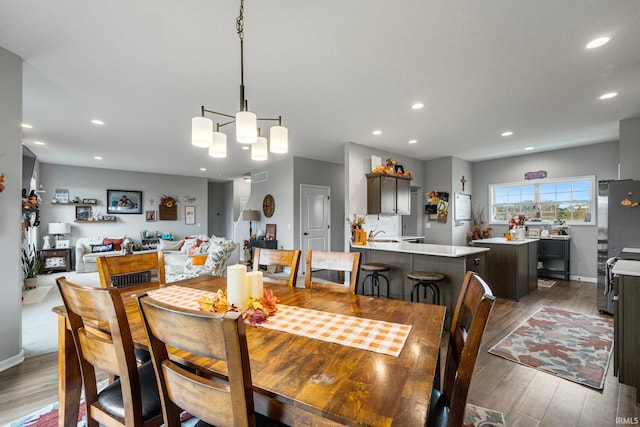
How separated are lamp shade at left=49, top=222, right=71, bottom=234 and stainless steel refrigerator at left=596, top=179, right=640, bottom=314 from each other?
10285 mm

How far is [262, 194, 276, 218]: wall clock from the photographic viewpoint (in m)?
6.98

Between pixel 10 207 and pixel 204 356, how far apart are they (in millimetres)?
2849

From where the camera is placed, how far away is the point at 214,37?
2.13 metres

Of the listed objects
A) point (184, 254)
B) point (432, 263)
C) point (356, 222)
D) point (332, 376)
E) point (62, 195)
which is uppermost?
point (62, 195)

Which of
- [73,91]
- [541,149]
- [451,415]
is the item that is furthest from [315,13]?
[541,149]

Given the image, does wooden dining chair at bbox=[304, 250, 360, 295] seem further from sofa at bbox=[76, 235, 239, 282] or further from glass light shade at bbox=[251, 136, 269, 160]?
sofa at bbox=[76, 235, 239, 282]

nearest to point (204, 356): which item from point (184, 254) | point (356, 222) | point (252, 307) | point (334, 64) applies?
point (252, 307)

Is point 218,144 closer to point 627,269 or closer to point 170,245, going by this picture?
point 627,269

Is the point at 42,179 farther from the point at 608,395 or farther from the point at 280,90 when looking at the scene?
the point at 608,395

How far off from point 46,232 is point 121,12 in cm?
758

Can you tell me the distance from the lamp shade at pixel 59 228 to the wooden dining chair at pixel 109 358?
7.48 metres

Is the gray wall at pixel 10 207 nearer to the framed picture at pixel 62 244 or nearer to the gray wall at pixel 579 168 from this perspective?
the framed picture at pixel 62 244

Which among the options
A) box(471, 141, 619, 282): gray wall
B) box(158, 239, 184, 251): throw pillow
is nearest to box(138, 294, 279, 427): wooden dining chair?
box(471, 141, 619, 282): gray wall

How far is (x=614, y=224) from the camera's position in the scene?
351 centimetres
